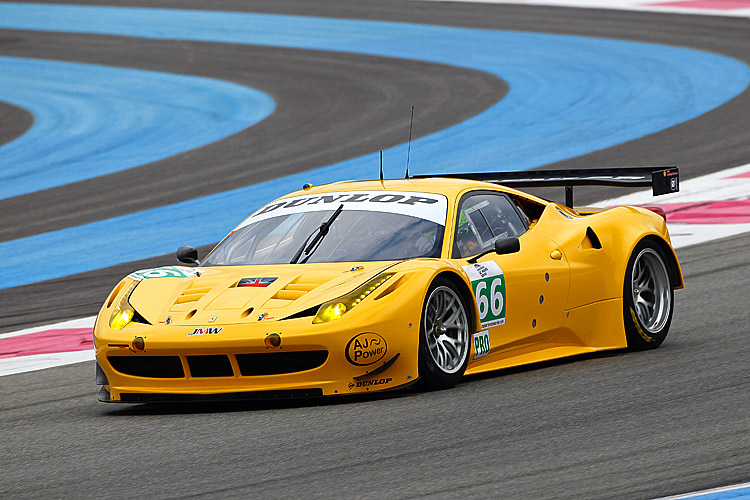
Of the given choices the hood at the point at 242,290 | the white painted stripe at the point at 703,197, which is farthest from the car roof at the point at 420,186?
the white painted stripe at the point at 703,197

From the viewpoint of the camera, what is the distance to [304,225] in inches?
309

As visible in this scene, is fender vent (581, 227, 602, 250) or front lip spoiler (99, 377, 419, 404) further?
fender vent (581, 227, 602, 250)

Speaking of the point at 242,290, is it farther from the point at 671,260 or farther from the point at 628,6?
the point at 628,6

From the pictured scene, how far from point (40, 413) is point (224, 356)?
132 cm

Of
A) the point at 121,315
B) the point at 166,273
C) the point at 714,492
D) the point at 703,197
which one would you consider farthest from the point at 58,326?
the point at 703,197

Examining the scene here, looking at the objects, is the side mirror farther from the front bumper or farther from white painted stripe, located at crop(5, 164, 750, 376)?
white painted stripe, located at crop(5, 164, 750, 376)

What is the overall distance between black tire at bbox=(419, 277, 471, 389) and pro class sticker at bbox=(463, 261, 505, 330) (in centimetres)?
14

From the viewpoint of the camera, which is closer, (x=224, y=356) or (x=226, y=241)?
(x=224, y=356)

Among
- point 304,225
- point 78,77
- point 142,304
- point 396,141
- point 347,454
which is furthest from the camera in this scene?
point 78,77

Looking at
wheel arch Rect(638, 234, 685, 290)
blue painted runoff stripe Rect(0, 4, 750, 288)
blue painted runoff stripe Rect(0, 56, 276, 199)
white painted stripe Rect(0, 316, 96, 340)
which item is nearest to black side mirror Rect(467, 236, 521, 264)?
wheel arch Rect(638, 234, 685, 290)

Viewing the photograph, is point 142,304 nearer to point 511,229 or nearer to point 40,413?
point 40,413

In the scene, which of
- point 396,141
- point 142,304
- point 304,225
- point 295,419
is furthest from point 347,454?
point 396,141

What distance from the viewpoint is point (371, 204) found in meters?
7.88

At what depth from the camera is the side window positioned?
7.67 m
